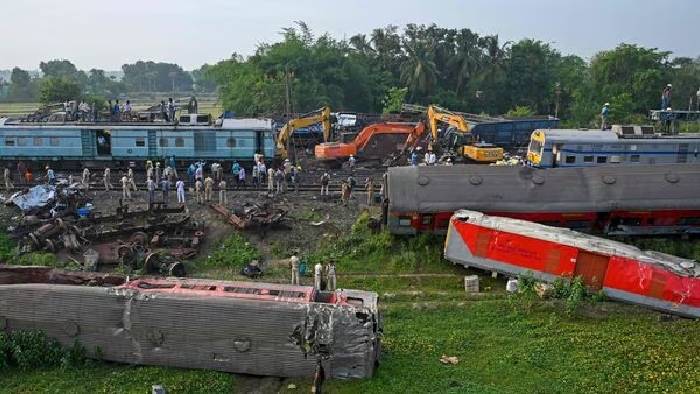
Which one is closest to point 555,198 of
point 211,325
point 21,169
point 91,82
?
point 211,325

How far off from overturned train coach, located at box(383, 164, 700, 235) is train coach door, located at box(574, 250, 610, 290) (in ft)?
12.2

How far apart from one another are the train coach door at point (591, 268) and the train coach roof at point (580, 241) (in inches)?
6.7

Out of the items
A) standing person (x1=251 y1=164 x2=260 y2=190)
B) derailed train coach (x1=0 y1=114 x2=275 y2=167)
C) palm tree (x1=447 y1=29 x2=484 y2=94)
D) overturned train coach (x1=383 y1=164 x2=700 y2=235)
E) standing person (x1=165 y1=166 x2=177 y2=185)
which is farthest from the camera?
palm tree (x1=447 y1=29 x2=484 y2=94)

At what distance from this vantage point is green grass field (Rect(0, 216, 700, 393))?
12.8m

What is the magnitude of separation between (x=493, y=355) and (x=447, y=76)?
56.6 meters

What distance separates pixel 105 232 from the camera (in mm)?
21953

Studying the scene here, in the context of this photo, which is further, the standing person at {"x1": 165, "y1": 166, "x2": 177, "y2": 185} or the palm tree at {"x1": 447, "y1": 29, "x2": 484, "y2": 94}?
the palm tree at {"x1": 447, "y1": 29, "x2": 484, "y2": 94}

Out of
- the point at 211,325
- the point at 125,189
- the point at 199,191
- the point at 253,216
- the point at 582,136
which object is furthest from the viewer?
the point at 582,136

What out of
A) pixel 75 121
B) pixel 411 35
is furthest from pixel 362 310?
pixel 411 35

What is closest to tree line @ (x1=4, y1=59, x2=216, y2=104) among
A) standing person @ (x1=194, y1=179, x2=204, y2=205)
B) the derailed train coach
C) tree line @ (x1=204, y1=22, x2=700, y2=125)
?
tree line @ (x1=204, y1=22, x2=700, y2=125)

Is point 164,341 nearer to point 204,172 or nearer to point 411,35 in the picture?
point 204,172

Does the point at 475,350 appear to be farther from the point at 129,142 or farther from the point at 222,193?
the point at 129,142

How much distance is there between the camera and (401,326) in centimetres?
1570

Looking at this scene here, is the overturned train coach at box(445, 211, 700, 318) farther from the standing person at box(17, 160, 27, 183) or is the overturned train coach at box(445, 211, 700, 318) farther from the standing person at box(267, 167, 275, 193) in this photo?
the standing person at box(17, 160, 27, 183)
